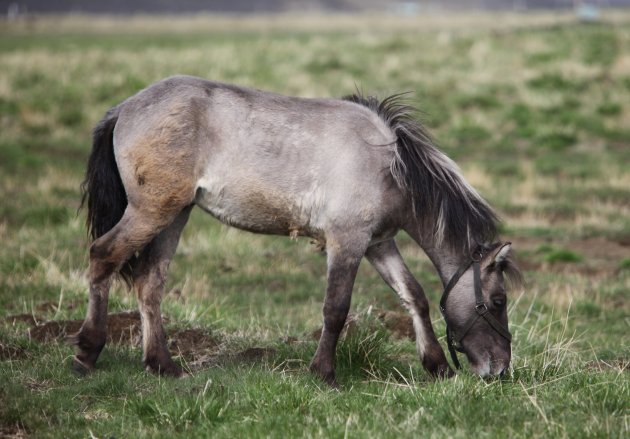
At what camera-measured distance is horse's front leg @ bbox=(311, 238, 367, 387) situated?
6.66m

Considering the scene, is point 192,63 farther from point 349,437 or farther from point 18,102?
point 349,437

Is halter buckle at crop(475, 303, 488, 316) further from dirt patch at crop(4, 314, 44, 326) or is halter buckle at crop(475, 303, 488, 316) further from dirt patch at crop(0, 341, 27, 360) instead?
dirt patch at crop(4, 314, 44, 326)

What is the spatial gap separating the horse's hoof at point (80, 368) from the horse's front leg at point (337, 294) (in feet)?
5.53

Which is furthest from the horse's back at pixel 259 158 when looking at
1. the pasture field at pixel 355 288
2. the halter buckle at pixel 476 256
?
the pasture field at pixel 355 288

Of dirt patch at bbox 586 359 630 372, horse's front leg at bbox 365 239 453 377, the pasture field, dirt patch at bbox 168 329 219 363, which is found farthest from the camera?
dirt patch at bbox 168 329 219 363

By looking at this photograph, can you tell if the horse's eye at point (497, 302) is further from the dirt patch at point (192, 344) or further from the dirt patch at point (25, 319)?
the dirt patch at point (25, 319)

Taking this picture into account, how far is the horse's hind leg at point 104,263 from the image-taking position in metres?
6.77

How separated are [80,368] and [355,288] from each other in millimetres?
4509

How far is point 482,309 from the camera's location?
6.73 meters

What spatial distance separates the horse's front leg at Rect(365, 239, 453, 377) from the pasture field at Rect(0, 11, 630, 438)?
0.20 metres

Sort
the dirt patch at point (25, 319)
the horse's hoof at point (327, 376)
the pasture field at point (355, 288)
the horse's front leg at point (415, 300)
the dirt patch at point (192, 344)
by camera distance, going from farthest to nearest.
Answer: the dirt patch at point (25, 319) → the dirt patch at point (192, 344) → the horse's front leg at point (415, 300) → the horse's hoof at point (327, 376) → the pasture field at point (355, 288)

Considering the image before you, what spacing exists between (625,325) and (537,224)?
4.81 meters

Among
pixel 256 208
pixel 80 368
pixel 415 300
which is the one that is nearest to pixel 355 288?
pixel 415 300

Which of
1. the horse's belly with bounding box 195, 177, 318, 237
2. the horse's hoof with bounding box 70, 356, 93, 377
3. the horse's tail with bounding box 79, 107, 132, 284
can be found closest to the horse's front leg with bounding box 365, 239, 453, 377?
the horse's belly with bounding box 195, 177, 318, 237
